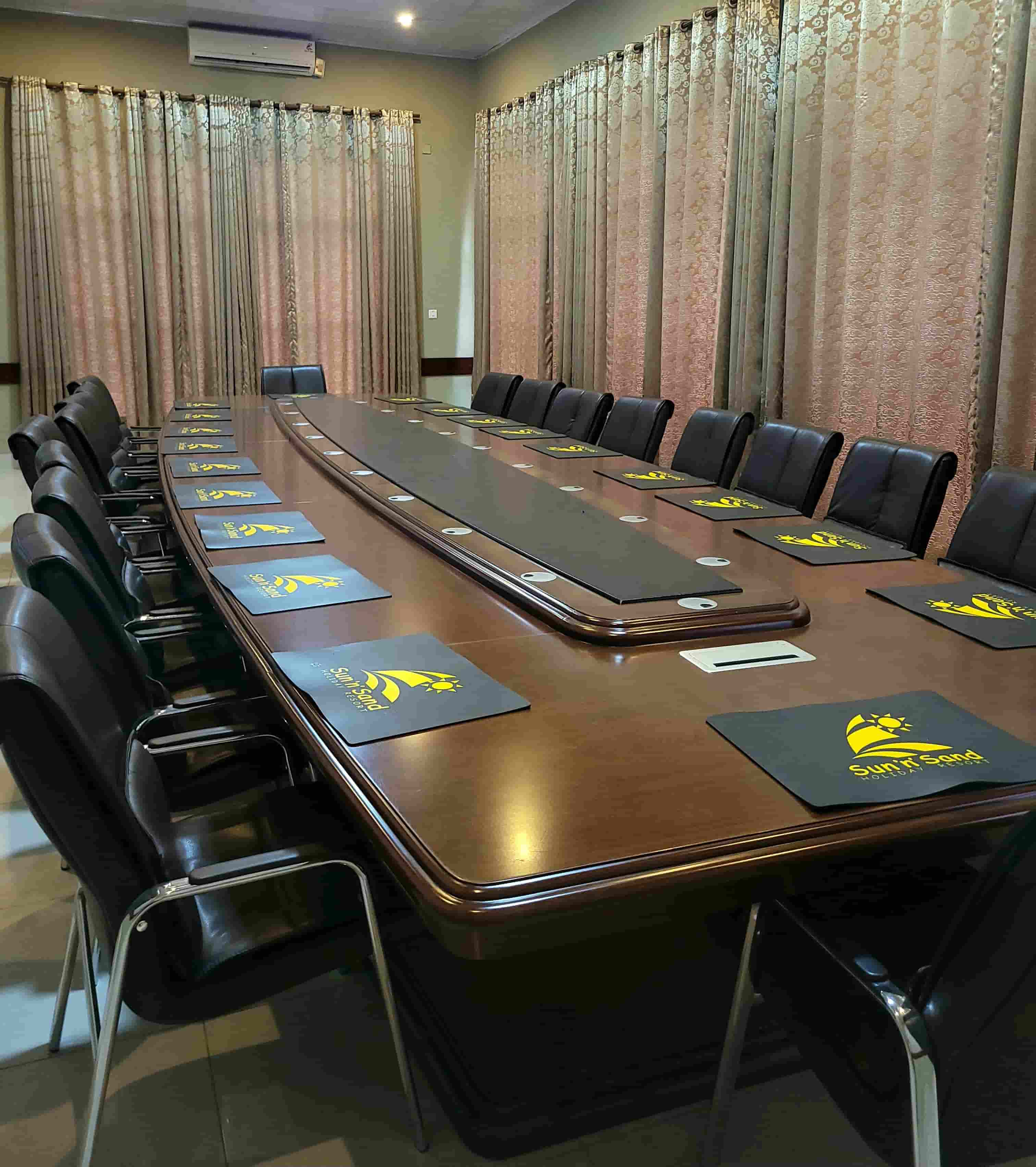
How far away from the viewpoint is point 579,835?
105 cm

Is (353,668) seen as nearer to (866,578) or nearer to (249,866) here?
(249,866)

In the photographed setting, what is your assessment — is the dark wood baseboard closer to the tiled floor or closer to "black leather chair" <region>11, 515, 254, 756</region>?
"black leather chair" <region>11, 515, 254, 756</region>

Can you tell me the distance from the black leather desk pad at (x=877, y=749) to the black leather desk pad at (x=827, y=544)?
898mm

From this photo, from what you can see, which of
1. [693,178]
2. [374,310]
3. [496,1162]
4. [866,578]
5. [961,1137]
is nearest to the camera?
[961,1137]

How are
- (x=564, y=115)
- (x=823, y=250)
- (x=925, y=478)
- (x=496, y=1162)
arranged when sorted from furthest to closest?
(x=564, y=115), (x=823, y=250), (x=925, y=478), (x=496, y=1162)

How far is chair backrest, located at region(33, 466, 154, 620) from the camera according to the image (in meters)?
2.14

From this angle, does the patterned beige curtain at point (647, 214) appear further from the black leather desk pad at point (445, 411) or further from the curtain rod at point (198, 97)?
the black leather desk pad at point (445, 411)

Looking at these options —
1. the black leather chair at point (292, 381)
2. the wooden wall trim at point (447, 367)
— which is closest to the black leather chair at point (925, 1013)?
the black leather chair at point (292, 381)

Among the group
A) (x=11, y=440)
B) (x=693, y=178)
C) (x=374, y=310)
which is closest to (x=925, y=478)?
(x=11, y=440)

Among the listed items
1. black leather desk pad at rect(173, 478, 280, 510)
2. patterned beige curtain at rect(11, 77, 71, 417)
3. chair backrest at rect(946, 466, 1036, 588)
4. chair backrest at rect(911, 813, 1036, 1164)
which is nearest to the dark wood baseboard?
patterned beige curtain at rect(11, 77, 71, 417)

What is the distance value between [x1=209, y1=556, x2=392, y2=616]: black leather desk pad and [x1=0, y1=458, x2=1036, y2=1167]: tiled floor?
73cm

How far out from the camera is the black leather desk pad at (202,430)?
13.9ft

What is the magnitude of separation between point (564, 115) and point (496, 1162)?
21.7ft

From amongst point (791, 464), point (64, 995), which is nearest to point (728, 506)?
point (791, 464)
